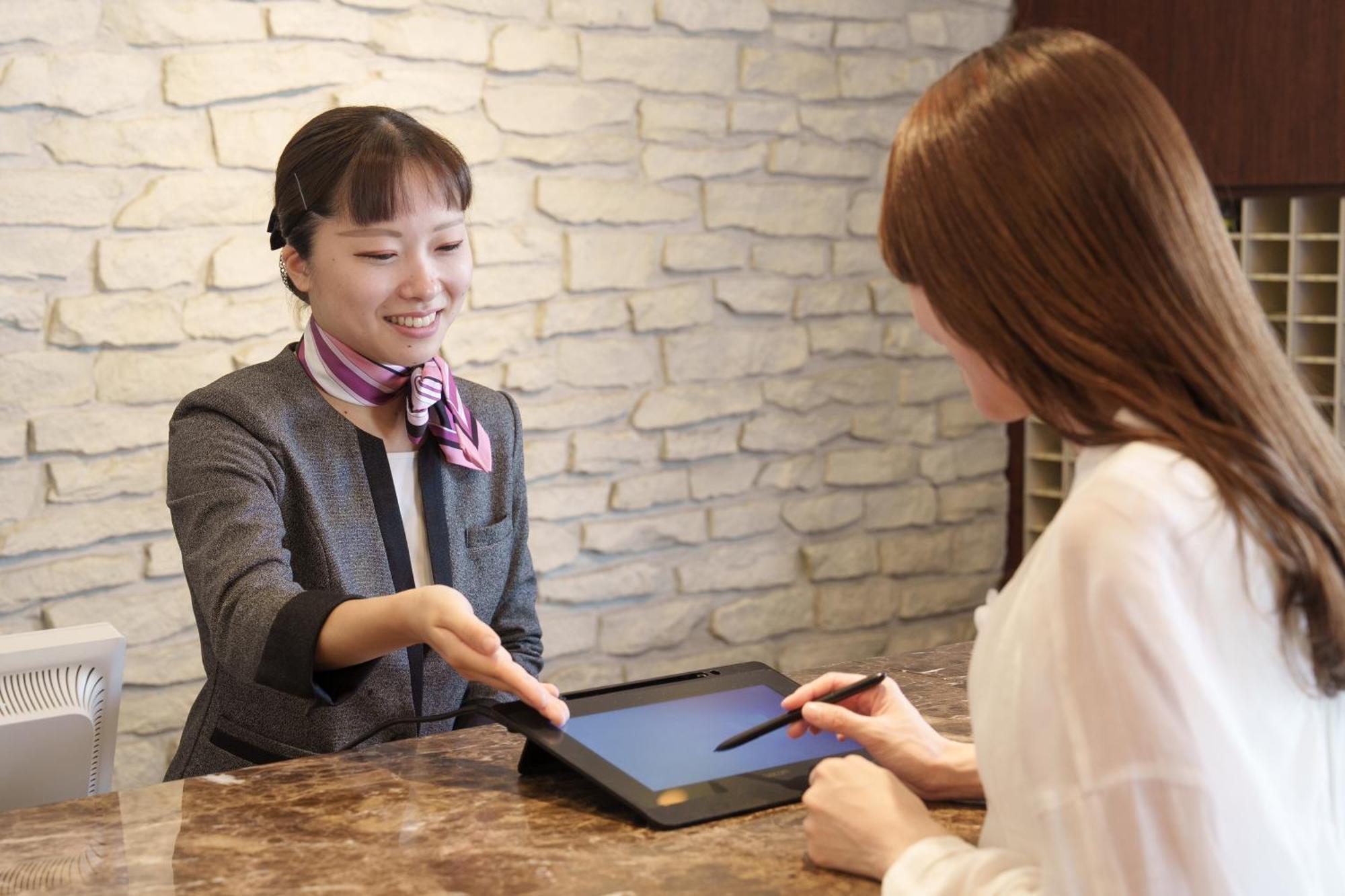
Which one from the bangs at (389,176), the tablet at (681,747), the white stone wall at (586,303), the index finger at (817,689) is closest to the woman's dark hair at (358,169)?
the bangs at (389,176)

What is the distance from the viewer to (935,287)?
99 cm

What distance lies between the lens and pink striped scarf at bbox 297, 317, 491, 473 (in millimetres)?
1863

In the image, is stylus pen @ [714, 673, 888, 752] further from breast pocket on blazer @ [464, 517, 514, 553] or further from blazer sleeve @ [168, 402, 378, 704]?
breast pocket on blazer @ [464, 517, 514, 553]

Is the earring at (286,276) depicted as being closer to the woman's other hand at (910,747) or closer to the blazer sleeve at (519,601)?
the blazer sleeve at (519,601)

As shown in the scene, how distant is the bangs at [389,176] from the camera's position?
1791mm

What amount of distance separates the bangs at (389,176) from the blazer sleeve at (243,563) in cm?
33

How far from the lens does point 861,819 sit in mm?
1111

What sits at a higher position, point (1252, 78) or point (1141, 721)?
point (1252, 78)

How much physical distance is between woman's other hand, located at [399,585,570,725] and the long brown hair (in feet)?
2.02

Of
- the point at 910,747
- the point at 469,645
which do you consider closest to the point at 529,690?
the point at 469,645

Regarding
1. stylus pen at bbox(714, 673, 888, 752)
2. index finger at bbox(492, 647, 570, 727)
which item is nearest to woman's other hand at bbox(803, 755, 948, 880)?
stylus pen at bbox(714, 673, 888, 752)

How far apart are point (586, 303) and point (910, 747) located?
6.95 ft

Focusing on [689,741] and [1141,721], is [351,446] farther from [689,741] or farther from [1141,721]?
[1141,721]

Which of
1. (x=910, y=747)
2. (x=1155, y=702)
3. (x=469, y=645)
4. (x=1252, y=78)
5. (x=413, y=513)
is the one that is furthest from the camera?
(x=1252, y=78)
